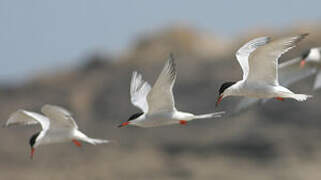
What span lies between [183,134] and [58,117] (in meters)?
14.7

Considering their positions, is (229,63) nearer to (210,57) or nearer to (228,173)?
(210,57)

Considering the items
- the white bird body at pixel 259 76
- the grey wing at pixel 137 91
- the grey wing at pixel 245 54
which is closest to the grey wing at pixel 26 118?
the grey wing at pixel 137 91

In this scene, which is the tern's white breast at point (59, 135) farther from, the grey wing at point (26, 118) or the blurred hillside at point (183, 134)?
the blurred hillside at point (183, 134)

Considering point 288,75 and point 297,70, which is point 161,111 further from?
point 297,70

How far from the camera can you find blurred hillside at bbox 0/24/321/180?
78.1 ft

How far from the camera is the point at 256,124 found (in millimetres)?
24594

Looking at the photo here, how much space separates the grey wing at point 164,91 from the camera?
8.84 metres

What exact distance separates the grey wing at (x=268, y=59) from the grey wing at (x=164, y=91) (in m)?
0.95

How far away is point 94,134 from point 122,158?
1739mm

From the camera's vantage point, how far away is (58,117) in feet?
34.4

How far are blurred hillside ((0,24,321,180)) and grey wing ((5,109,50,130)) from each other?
12578mm

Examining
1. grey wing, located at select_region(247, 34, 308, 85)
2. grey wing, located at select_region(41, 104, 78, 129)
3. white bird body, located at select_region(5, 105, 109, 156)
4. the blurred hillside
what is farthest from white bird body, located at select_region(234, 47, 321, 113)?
the blurred hillside

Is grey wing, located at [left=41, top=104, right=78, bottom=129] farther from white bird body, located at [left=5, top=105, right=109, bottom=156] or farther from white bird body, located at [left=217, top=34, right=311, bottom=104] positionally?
white bird body, located at [left=217, top=34, right=311, bottom=104]

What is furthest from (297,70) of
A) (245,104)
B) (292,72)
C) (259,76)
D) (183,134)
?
(183,134)
